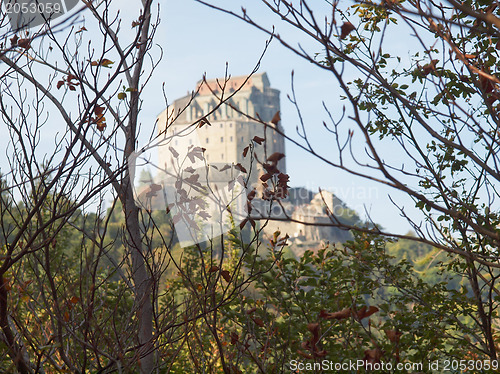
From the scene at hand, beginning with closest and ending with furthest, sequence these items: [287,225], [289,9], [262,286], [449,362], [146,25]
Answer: [289,9] < [146,25] < [262,286] < [449,362] < [287,225]

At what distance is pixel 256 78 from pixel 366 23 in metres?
78.2

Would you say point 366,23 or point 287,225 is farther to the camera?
point 287,225

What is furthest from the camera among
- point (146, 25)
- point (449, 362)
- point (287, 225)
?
point (287, 225)

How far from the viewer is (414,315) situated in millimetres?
4785

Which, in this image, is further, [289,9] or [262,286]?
[262,286]

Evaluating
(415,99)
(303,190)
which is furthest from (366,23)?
(303,190)

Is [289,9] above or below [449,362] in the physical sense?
above

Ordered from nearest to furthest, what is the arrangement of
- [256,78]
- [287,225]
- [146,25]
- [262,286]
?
[146,25]
[262,286]
[287,225]
[256,78]

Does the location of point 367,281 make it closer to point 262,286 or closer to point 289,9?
point 262,286

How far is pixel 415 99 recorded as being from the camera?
451 centimetres

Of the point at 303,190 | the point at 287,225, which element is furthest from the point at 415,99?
the point at 303,190

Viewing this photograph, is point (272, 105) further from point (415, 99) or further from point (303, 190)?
point (415, 99)

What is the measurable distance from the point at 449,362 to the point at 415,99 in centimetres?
260

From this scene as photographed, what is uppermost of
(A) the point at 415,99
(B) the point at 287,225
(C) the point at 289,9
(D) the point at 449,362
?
(B) the point at 287,225
